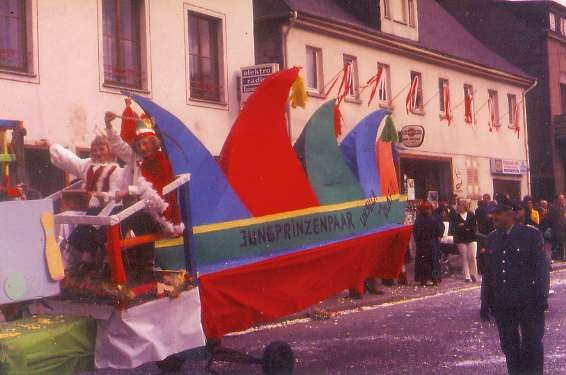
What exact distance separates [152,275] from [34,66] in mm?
10028

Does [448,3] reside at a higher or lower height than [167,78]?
higher

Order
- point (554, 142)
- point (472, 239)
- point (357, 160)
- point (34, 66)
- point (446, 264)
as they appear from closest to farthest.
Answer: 1. point (357, 160)
2. point (34, 66)
3. point (472, 239)
4. point (446, 264)
5. point (554, 142)

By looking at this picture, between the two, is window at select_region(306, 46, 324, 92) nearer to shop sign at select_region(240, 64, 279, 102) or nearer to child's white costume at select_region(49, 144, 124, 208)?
shop sign at select_region(240, 64, 279, 102)

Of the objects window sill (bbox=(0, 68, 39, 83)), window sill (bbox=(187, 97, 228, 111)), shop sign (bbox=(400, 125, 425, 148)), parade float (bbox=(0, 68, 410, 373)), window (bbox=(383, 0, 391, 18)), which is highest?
window (bbox=(383, 0, 391, 18))

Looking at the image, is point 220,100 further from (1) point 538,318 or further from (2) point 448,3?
Answer: (2) point 448,3

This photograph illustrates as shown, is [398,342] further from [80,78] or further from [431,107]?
[431,107]

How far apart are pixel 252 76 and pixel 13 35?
6191 mm

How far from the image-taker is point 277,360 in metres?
8.83

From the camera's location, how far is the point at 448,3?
44.1 m

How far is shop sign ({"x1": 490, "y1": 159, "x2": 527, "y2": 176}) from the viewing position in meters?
36.5

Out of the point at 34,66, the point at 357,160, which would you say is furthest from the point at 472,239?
the point at 357,160

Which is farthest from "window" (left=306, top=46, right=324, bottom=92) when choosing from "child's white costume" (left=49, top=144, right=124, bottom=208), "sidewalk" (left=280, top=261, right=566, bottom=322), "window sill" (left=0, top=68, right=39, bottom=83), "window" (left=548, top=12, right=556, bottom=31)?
"window" (left=548, top=12, right=556, bottom=31)

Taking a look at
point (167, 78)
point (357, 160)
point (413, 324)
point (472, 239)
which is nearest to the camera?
point (357, 160)

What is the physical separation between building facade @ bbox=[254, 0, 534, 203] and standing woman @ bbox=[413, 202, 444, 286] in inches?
180
